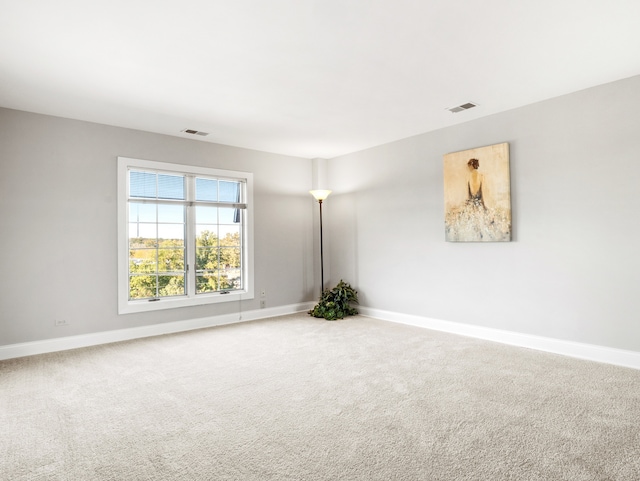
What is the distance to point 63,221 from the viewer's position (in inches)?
175

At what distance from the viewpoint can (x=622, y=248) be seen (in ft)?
11.9

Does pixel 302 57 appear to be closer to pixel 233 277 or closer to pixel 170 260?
pixel 170 260

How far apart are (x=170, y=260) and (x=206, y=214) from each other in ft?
2.77

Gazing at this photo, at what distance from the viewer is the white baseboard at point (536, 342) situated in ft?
11.9

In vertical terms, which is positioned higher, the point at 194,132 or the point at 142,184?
the point at 194,132

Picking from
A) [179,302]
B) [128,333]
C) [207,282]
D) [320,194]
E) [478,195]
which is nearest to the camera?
[478,195]

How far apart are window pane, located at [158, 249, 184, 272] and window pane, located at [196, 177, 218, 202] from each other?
85 centimetres

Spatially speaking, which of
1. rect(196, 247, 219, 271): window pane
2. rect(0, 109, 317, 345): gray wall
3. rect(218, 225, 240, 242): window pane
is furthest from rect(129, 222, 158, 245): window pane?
rect(218, 225, 240, 242): window pane

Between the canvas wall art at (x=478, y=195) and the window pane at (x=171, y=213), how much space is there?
3633 mm

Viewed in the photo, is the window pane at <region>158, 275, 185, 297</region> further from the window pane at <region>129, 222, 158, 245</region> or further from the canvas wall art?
the canvas wall art

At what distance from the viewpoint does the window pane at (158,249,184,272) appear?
5.20 metres

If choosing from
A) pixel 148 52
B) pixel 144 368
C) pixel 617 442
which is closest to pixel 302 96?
pixel 148 52

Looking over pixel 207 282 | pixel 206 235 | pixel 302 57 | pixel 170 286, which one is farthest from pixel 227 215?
pixel 302 57

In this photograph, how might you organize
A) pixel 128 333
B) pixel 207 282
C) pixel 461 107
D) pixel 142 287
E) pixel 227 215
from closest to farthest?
pixel 461 107 < pixel 128 333 < pixel 142 287 < pixel 207 282 < pixel 227 215
